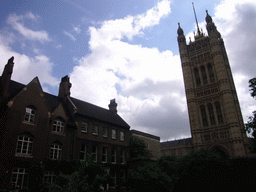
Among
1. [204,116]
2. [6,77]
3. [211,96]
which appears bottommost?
[6,77]

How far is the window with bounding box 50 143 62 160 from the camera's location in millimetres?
25200

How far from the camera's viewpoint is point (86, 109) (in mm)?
33844

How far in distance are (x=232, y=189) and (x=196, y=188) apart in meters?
1.12

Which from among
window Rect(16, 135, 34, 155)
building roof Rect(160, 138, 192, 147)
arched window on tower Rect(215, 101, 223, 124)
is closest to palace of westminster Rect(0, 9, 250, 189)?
window Rect(16, 135, 34, 155)

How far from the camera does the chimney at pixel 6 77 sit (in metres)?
22.9

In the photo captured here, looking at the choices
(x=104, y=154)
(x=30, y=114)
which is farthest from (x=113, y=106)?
(x=30, y=114)

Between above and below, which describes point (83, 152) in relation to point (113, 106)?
below

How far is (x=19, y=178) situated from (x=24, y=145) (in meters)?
3.38

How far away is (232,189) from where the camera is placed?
659 centimetres

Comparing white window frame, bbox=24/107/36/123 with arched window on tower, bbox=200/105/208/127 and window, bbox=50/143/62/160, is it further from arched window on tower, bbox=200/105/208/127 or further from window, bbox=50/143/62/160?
arched window on tower, bbox=200/105/208/127

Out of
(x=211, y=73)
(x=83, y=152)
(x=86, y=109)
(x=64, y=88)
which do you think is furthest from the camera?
(x=211, y=73)

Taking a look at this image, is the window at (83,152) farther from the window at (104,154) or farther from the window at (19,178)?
the window at (19,178)

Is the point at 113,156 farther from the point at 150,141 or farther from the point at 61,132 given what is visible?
the point at 150,141

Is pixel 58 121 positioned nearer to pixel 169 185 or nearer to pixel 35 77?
pixel 35 77
